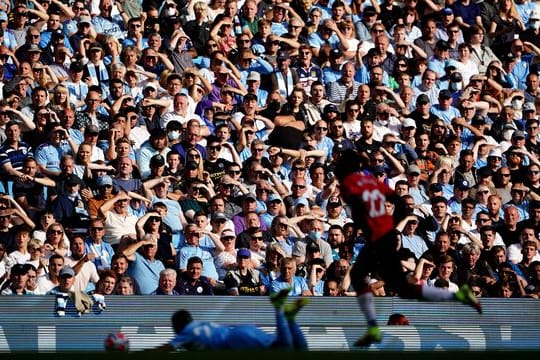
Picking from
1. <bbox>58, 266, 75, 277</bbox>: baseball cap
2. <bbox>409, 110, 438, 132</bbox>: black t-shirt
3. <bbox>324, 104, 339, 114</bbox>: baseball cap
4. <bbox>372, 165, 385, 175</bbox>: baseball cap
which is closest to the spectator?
<bbox>58, 266, 75, 277</bbox>: baseball cap

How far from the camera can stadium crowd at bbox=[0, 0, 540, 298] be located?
15.9 meters

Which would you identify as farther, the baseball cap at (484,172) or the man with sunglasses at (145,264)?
the baseball cap at (484,172)

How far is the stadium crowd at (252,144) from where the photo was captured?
15883mm

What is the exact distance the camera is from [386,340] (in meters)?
14.2

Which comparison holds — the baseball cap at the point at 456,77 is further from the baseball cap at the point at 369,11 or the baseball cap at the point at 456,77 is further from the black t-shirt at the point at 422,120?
the baseball cap at the point at 369,11

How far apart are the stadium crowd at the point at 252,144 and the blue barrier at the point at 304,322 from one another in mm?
549

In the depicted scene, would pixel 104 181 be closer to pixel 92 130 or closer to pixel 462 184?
pixel 92 130

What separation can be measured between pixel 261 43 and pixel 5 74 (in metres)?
4.23

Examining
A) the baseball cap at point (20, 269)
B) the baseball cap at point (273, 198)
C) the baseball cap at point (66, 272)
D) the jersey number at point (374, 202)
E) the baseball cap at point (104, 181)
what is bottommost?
the baseball cap at point (66, 272)

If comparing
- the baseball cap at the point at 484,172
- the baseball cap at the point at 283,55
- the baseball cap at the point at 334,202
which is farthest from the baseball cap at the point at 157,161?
the baseball cap at the point at 484,172

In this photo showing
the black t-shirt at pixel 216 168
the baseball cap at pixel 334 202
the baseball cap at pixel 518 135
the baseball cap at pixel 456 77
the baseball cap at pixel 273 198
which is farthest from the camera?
the baseball cap at pixel 456 77

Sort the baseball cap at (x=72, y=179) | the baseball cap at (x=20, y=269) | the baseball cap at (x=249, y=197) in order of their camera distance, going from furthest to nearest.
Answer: the baseball cap at (x=249, y=197) < the baseball cap at (x=72, y=179) < the baseball cap at (x=20, y=269)

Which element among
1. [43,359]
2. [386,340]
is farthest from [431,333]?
[43,359]

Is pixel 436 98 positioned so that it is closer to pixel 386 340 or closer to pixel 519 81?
pixel 519 81
